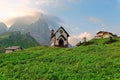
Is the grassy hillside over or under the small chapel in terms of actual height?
under

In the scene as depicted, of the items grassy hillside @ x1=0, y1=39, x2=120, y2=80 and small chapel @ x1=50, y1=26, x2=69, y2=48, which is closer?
grassy hillside @ x1=0, y1=39, x2=120, y2=80

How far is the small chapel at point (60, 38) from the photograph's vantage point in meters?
92.1

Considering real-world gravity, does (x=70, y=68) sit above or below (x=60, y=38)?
below

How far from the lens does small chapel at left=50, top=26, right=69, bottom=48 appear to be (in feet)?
302

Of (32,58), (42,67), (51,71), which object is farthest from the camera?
(32,58)

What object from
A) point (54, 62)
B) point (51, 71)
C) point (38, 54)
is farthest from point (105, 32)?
point (51, 71)

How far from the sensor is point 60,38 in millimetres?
92688

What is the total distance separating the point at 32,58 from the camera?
174 ft

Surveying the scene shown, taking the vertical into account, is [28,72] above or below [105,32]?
below

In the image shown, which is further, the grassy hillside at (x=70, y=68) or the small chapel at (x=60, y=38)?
the small chapel at (x=60, y=38)

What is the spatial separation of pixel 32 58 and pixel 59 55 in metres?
5.16

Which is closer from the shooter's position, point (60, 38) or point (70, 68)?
point (70, 68)

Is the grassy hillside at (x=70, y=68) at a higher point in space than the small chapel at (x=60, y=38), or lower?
lower

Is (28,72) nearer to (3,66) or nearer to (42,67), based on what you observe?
(42,67)
